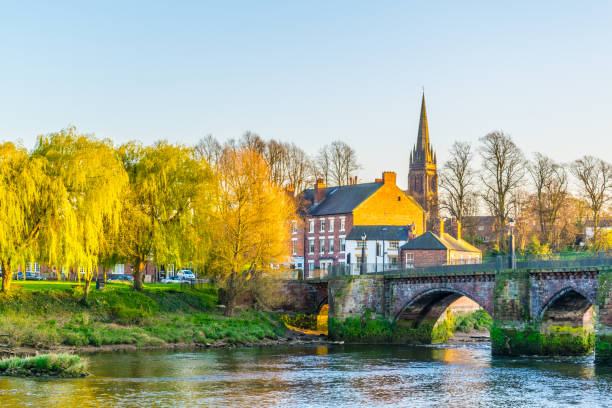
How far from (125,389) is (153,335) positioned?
61.2 feet

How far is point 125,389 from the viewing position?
3066cm

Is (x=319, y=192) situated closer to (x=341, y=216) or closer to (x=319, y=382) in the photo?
(x=341, y=216)

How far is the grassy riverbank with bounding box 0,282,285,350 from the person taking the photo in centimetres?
4434

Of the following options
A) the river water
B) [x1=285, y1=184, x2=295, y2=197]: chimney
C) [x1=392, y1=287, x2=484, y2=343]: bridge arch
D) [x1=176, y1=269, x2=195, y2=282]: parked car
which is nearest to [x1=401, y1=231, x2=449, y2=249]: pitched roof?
[x1=392, y1=287, x2=484, y2=343]: bridge arch

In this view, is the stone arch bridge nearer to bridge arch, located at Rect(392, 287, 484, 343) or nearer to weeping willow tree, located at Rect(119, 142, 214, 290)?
bridge arch, located at Rect(392, 287, 484, 343)

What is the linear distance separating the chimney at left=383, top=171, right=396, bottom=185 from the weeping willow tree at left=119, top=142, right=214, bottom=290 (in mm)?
31574

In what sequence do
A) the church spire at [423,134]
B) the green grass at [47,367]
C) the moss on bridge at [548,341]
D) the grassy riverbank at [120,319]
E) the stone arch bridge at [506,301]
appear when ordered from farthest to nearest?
the church spire at [423,134] < the grassy riverbank at [120,319] < the moss on bridge at [548,341] < the stone arch bridge at [506,301] < the green grass at [47,367]

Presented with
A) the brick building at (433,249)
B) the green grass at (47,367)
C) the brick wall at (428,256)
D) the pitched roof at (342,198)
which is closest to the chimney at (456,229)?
the brick building at (433,249)

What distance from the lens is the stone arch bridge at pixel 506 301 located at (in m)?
39.9

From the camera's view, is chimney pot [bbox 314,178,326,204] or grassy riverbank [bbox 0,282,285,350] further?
chimney pot [bbox 314,178,326,204]

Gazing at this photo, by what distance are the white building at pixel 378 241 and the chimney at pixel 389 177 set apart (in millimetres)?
6313

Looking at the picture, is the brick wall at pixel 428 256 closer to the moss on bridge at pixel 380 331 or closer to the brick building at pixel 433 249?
the brick building at pixel 433 249

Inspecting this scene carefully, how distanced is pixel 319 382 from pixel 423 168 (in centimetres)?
9054

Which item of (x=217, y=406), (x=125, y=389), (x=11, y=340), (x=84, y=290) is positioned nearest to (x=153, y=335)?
(x=84, y=290)
